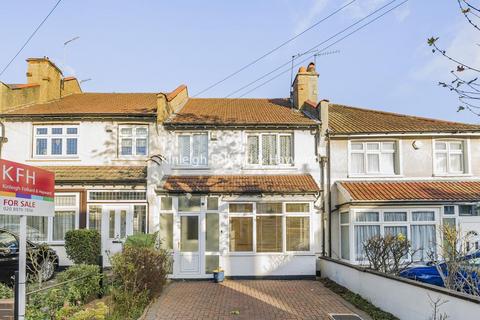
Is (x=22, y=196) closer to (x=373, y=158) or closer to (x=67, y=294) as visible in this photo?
(x=67, y=294)

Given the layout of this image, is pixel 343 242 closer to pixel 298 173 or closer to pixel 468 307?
pixel 298 173

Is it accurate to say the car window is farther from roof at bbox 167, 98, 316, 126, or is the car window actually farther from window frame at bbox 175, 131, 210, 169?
roof at bbox 167, 98, 316, 126

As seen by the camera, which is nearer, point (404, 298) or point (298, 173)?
point (404, 298)

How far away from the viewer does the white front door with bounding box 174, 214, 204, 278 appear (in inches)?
661

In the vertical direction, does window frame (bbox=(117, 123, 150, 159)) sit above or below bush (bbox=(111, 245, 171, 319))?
above

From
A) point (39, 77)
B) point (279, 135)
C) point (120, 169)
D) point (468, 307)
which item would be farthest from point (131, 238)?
point (39, 77)

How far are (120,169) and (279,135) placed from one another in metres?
6.37

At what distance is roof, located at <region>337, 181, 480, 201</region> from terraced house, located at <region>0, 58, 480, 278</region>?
60 millimetres

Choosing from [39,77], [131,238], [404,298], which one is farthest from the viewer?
[39,77]

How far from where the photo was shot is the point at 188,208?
1720 centimetres

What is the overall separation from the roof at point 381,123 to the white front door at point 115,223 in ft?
28.5

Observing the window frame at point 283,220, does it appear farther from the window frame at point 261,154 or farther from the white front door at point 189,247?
the window frame at point 261,154

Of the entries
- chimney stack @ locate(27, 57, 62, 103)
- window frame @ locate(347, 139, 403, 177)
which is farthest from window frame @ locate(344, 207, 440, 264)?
chimney stack @ locate(27, 57, 62, 103)

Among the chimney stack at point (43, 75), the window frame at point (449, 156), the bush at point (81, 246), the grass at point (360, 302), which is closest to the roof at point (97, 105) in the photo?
Result: the chimney stack at point (43, 75)
